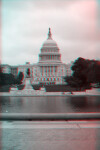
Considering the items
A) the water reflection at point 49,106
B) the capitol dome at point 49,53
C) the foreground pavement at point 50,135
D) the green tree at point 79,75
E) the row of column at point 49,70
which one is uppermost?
the capitol dome at point 49,53

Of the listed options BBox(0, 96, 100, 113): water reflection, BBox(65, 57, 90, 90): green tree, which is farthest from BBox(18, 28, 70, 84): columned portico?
BBox(0, 96, 100, 113): water reflection

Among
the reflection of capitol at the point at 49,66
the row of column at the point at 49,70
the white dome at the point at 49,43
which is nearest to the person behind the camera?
the reflection of capitol at the point at 49,66

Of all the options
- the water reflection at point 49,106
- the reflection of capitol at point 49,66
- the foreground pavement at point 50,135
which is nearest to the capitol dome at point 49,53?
the reflection of capitol at point 49,66

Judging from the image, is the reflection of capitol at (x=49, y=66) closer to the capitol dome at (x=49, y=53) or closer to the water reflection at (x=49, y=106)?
the capitol dome at (x=49, y=53)

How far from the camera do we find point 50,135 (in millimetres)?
6117

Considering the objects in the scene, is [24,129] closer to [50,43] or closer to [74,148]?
[74,148]

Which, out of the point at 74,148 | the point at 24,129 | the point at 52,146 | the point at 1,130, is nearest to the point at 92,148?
the point at 74,148

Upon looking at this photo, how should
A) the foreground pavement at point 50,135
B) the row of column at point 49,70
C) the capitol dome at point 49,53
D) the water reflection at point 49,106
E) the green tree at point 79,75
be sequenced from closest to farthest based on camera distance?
1. the foreground pavement at point 50,135
2. the water reflection at point 49,106
3. the green tree at point 79,75
4. the capitol dome at point 49,53
5. the row of column at point 49,70

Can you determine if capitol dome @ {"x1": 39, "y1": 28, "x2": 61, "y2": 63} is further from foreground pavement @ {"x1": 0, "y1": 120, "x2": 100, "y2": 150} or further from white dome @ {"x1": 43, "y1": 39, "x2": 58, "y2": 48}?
foreground pavement @ {"x1": 0, "y1": 120, "x2": 100, "y2": 150}

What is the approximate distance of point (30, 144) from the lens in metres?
5.34

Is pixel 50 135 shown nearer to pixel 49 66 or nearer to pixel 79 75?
pixel 79 75

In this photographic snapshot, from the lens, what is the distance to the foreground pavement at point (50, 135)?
520 cm

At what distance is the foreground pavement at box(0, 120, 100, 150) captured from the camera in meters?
5.20

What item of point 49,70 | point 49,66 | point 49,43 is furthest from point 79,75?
point 49,43
